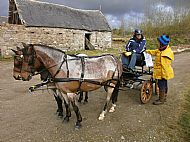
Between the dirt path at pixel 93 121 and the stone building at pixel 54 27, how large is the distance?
12675mm

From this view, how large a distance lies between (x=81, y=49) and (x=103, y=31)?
4.33 m

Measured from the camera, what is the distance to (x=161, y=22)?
30750 mm

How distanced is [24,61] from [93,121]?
6.94 feet

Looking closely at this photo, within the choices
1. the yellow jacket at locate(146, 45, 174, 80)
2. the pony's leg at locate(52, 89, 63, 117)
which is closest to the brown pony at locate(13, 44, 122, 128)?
the pony's leg at locate(52, 89, 63, 117)

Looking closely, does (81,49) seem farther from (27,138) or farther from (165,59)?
(27,138)

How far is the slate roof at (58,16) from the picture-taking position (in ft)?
66.7

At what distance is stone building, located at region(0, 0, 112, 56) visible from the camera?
Answer: 1894 cm

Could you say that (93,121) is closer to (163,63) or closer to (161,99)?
(161,99)

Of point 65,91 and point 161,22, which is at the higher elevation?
point 161,22

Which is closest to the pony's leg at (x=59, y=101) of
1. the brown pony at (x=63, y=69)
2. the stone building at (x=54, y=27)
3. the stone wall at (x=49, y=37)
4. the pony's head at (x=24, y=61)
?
the brown pony at (x=63, y=69)

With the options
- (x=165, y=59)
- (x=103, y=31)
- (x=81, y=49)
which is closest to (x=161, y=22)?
(x=103, y=31)

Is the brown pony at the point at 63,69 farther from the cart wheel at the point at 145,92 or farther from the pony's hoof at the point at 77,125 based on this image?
the cart wheel at the point at 145,92

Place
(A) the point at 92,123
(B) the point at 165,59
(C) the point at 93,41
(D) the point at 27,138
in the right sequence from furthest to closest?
(C) the point at 93,41 → (B) the point at 165,59 → (A) the point at 92,123 → (D) the point at 27,138

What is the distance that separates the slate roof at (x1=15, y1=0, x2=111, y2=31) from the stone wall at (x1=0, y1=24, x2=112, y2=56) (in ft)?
1.71
